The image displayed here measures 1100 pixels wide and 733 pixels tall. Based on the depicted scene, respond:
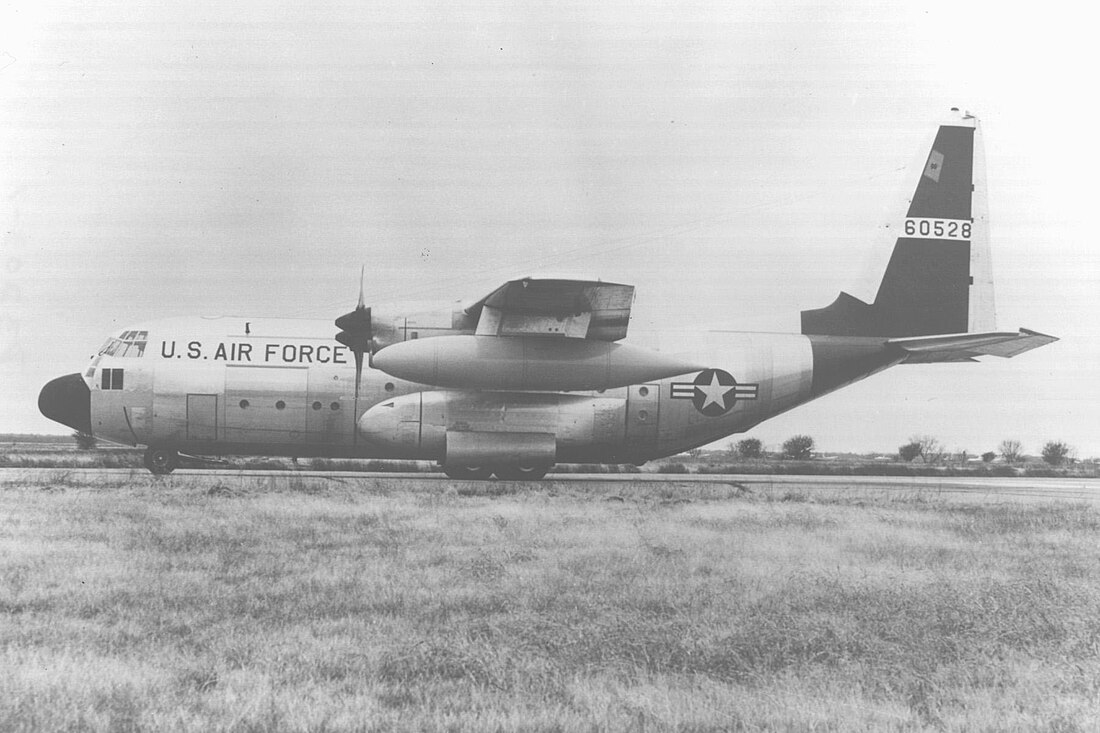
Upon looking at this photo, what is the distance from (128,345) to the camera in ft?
51.5

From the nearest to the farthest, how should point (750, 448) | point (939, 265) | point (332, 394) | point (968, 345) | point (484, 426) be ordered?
point (484, 426) → point (968, 345) → point (332, 394) → point (939, 265) → point (750, 448)

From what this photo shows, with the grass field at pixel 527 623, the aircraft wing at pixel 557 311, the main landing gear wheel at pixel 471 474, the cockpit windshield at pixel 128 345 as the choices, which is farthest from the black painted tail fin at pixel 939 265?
the cockpit windshield at pixel 128 345

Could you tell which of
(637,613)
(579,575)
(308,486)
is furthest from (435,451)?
(637,613)

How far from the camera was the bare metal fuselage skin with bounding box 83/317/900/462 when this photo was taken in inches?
604

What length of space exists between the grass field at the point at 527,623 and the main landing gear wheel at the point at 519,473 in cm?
482

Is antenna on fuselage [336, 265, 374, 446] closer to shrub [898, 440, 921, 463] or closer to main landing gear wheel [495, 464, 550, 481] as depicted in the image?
main landing gear wheel [495, 464, 550, 481]

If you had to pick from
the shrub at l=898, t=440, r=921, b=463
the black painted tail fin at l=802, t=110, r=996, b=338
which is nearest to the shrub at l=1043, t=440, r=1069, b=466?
the shrub at l=898, t=440, r=921, b=463

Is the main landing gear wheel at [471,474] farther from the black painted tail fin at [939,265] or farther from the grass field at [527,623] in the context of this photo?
the black painted tail fin at [939,265]

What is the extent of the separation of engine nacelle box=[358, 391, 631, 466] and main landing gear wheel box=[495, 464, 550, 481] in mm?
1081

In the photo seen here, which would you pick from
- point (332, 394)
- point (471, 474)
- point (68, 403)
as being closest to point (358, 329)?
point (332, 394)

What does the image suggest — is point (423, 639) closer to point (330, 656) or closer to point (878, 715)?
point (330, 656)

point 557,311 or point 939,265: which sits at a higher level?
point 939,265

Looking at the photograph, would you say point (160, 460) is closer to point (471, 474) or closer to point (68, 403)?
point (68, 403)

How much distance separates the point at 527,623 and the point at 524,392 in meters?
8.07
